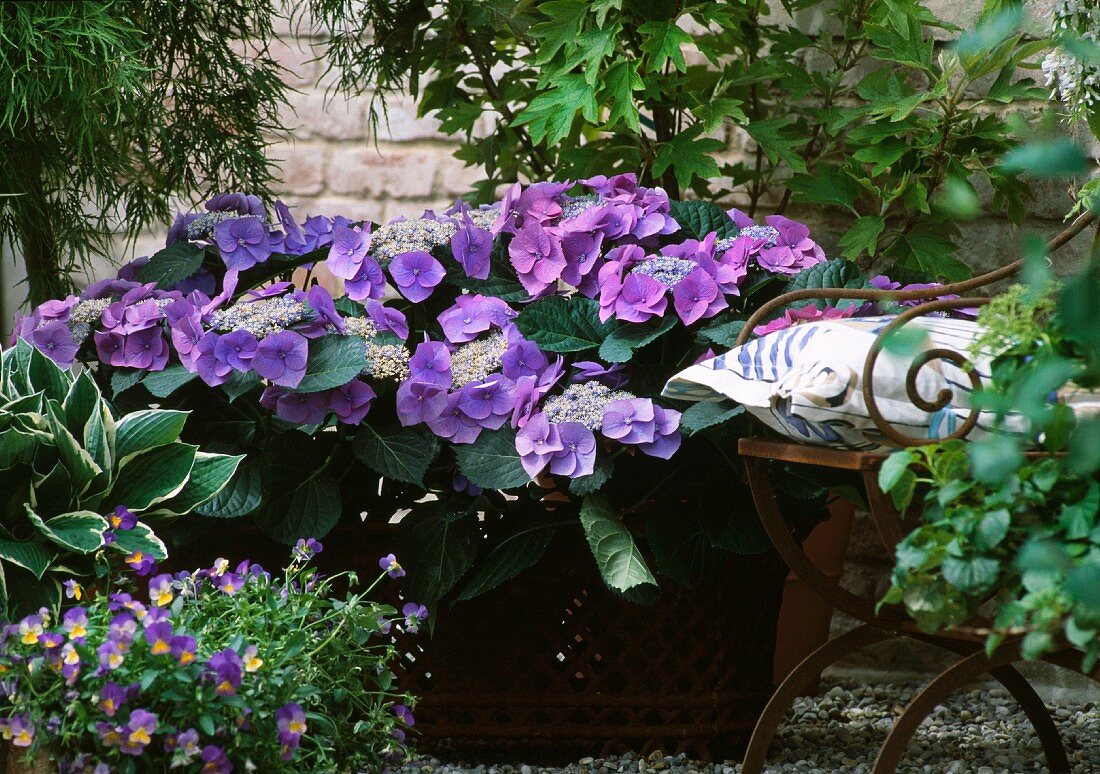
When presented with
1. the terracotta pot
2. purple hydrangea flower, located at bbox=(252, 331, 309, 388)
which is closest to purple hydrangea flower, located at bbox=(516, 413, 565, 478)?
purple hydrangea flower, located at bbox=(252, 331, 309, 388)

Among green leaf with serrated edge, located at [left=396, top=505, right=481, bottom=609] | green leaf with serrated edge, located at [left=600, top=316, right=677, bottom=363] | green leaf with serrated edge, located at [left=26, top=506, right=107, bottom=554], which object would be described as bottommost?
green leaf with serrated edge, located at [left=396, top=505, right=481, bottom=609]

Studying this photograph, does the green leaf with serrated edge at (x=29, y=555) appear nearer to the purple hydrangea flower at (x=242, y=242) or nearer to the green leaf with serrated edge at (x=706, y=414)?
the purple hydrangea flower at (x=242, y=242)

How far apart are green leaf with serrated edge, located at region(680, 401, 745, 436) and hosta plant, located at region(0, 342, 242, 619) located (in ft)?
2.00

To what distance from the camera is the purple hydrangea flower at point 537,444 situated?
1.50 m

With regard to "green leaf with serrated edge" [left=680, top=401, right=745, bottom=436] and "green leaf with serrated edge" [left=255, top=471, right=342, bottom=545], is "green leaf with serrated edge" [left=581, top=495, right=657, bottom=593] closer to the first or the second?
"green leaf with serrated edge" [left=680, top=401, right=745, bottom=436]

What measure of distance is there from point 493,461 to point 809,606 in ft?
3.04

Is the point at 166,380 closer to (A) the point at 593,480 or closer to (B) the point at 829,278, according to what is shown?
(A) the point at 593,480

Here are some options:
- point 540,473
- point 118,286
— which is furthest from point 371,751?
point 118,286

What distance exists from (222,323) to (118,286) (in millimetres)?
280

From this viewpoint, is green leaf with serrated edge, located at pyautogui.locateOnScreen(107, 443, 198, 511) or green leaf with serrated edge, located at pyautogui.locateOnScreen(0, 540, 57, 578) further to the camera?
green leaf with serrated edge, located at pyautogui.locateOnScreen(107, 443, 198, 511)

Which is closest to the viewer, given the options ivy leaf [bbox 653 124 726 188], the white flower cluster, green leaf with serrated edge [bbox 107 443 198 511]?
green leaf with serrated edge [bbox 107 443 198 511]

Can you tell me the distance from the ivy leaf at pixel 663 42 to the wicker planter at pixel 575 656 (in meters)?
0.79

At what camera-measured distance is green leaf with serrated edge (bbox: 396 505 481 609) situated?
160 centimetres

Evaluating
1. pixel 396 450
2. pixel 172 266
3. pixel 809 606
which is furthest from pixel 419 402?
pixel 809 606
